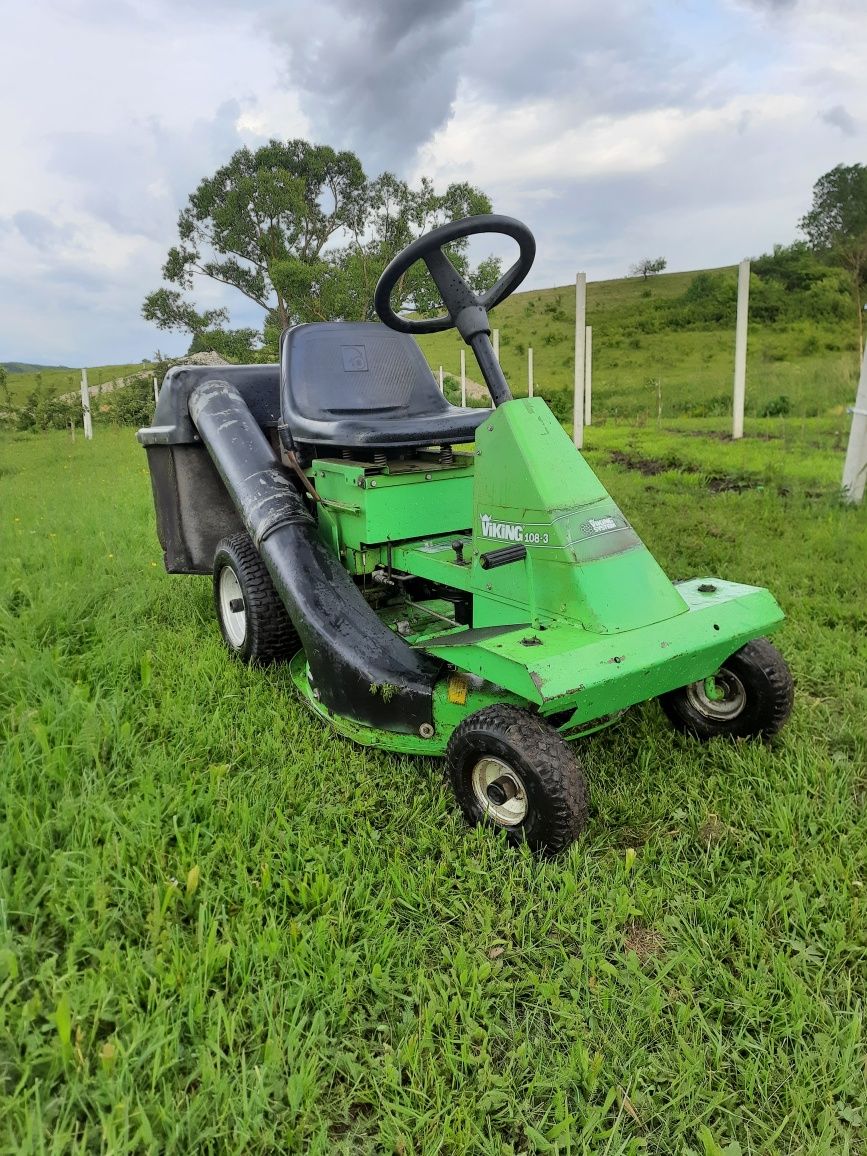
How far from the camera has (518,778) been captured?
198 centimetres

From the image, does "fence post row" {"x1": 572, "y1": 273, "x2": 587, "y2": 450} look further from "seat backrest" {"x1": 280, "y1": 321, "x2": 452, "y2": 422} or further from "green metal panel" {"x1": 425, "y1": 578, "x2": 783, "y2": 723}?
"green metal panel" {"x1": 425, "y1": 578, "x2": 783, "y2": 723}

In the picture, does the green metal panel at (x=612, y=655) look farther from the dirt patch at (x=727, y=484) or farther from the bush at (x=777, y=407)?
the bush at (x=777, y=407)

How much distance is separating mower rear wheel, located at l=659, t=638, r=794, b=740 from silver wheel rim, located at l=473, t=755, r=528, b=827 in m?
0.78

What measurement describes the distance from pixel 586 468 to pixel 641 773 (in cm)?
95

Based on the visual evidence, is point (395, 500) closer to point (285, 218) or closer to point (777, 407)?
point (777, 407)

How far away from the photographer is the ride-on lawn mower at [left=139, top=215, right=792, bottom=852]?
203 cm

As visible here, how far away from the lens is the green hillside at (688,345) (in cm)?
1238

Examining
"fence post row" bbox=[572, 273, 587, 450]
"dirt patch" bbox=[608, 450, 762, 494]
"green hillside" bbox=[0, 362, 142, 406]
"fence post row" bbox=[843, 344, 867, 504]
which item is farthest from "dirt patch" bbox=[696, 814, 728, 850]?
"green hillside" bbox=[0, 362, 142, 406]

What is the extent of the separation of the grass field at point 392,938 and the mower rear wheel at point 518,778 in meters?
0.07

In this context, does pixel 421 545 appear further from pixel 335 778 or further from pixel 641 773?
pixel 641 773

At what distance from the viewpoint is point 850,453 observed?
5633 mm

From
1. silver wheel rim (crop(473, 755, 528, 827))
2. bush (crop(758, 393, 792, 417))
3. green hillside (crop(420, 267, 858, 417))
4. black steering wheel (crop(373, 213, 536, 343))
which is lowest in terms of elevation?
silver wheel rim (crop(473, 755, 528, 827))

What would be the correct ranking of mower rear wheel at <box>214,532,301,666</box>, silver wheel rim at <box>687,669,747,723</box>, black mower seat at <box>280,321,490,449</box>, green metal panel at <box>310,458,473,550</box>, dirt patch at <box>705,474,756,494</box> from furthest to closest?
dirt patch at <box>705,474,756,494</box> < mower rear wheel at <box>214,532,301,666</box> < black mower seat at <box>280,321,490,449</box> < green metal panel at <box>310,458,473,550</box> < silver wheel rim at <box>687,669,747,723</box>

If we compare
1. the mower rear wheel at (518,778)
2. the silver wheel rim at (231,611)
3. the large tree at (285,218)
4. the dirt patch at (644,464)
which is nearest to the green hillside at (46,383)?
the large tree at (285,218)
